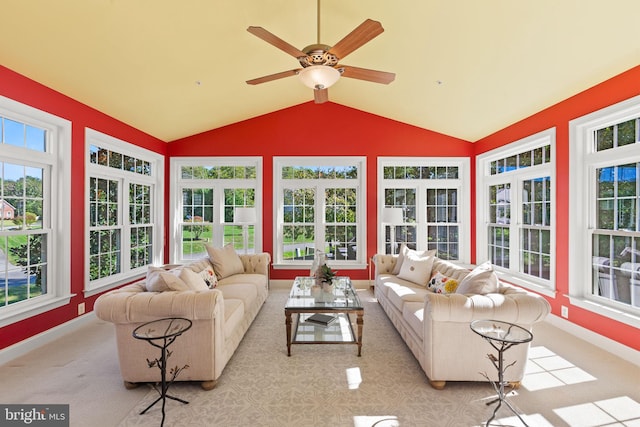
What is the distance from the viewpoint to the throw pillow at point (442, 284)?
11.0 ft

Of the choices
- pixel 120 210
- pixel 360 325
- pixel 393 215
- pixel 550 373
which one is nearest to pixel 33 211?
pixel 120 210

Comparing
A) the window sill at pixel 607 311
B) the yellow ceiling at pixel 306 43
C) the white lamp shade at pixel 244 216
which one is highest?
the yellow ceiling at pixel 306 43

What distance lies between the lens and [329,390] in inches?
96.2

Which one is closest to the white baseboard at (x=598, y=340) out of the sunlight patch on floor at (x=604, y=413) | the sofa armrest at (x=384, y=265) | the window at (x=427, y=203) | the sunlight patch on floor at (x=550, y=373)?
the sunlight patch on floor at (x=550, y=373)

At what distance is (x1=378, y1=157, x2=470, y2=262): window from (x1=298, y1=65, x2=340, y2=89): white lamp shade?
3343 millimetres

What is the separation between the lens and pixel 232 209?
5961 millimetres

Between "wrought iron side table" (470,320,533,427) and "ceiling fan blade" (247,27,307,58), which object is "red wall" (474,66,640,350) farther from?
"ceiling fan blade" (247,27,307,58)

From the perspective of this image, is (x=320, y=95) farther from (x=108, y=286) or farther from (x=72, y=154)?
(x=108, y=286)

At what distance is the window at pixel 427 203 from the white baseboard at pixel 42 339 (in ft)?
15.0

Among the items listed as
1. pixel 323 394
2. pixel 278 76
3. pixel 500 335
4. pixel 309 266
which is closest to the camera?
pixel 500 335

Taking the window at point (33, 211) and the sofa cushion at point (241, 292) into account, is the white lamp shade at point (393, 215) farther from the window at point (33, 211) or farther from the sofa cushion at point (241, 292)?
the window at point (33, 211)

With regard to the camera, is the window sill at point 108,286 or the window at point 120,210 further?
the window at point 120,210

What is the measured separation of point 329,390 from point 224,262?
8.39 ft

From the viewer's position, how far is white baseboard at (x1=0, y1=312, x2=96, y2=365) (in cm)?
289
